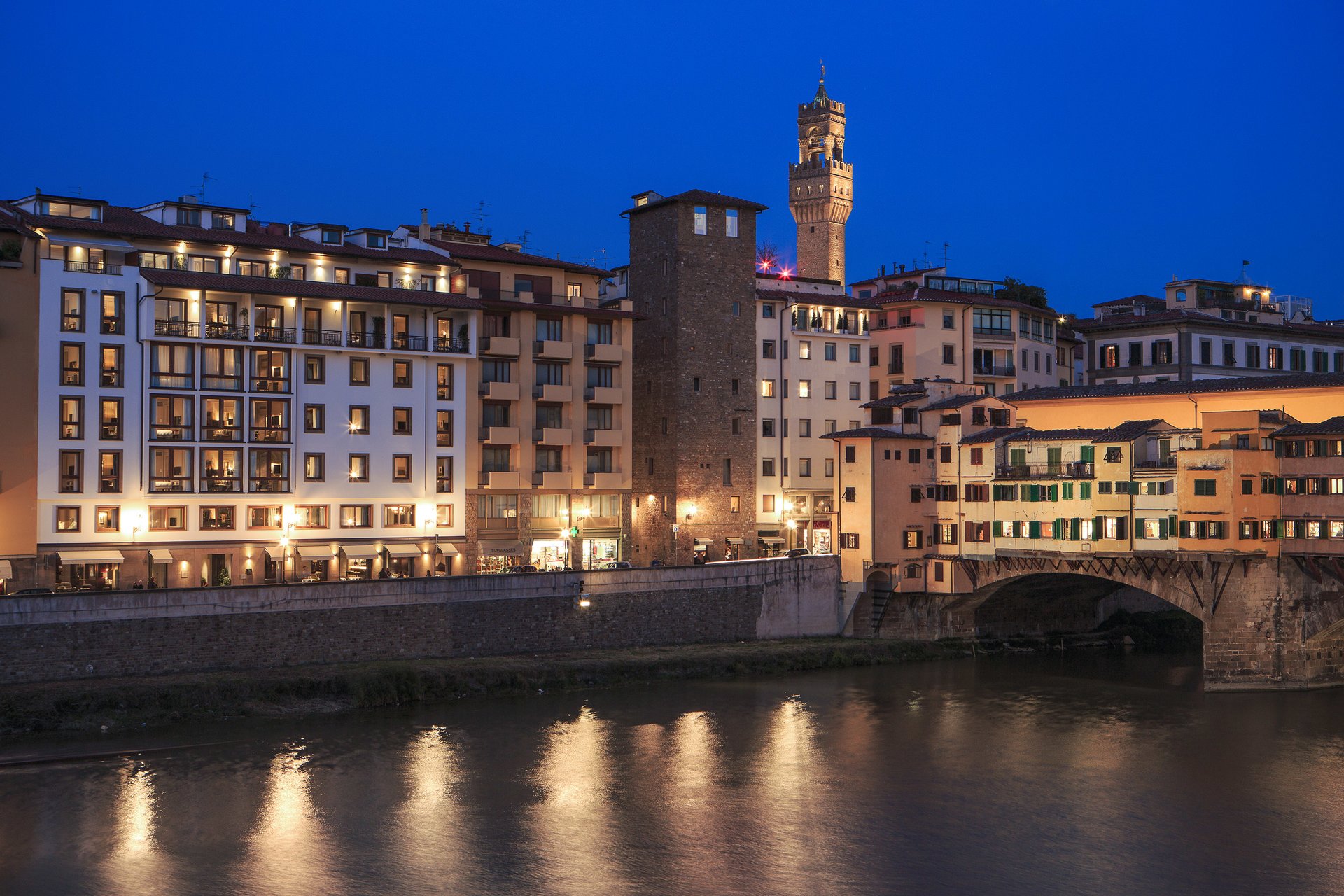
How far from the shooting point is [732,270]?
2933 inches

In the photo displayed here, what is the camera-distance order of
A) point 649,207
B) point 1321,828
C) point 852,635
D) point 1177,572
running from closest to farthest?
point 1321,828, point 1177,572, point 852,635, point 649,207

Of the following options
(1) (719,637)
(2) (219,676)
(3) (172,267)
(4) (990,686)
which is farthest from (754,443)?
(2) (219,676)

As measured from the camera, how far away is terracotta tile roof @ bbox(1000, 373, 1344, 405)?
5719 centimetres

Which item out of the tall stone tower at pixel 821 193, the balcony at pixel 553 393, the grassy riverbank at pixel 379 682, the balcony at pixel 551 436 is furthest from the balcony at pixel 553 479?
→ the tall stone tower at pixel 821 193

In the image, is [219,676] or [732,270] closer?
[219,676]

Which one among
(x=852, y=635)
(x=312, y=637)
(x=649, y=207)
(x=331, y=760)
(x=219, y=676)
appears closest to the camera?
(x=331, y=760)

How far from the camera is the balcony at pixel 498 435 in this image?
67000 millimetres

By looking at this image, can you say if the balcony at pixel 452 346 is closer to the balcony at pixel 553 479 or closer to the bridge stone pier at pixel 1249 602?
the balcony at pixel 553 479

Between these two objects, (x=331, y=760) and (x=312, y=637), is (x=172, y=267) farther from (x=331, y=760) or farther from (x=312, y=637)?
(x=331, y=760)

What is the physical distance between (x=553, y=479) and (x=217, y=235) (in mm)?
17851

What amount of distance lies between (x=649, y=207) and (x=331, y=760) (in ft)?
127

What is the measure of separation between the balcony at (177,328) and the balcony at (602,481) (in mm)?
18977

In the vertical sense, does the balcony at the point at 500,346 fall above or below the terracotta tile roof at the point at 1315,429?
above

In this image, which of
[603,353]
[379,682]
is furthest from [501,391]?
[379,682]
